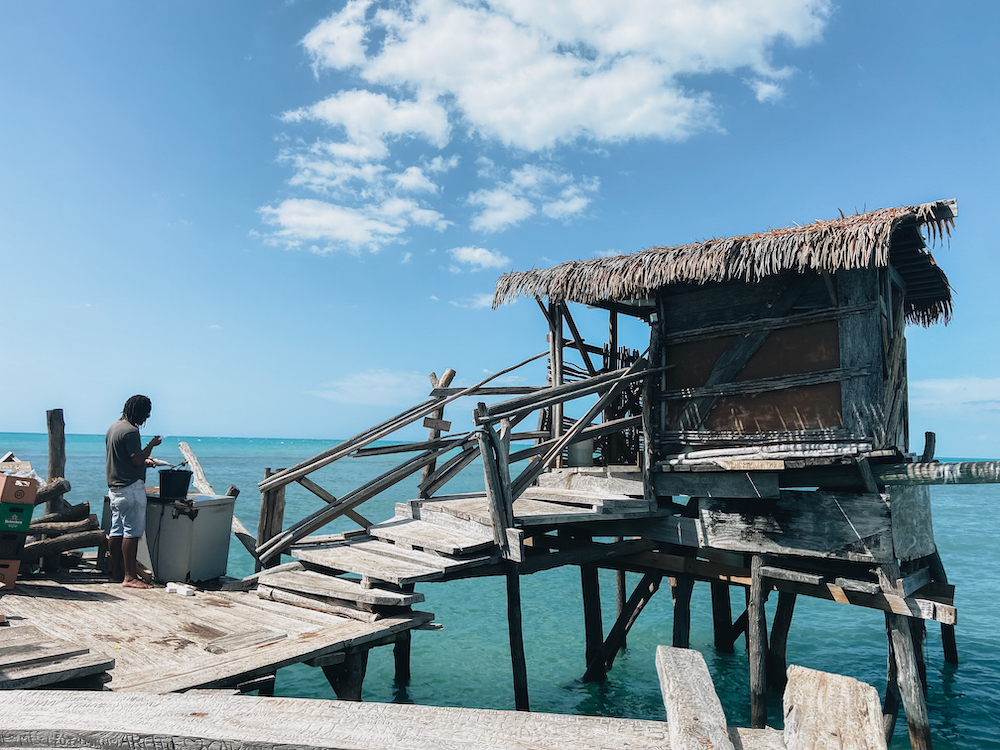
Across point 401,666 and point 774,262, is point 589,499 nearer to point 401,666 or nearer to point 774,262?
point 774,262

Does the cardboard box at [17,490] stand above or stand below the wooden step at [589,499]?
above

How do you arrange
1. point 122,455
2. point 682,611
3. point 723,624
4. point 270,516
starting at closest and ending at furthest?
point 122,455
point 270,516
point 682,611
point 723,624

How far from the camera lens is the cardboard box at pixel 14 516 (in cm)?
670

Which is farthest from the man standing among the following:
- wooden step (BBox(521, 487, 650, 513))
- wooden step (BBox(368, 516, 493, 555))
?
wooden step (BBox(521, 487, 650, 513))

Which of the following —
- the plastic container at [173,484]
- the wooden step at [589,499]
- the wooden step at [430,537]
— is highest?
the plastic container at [173,484]

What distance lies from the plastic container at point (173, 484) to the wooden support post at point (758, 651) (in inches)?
268

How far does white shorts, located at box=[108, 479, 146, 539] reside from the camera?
7.42 meters

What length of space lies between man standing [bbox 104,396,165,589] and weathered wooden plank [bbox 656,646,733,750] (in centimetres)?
634

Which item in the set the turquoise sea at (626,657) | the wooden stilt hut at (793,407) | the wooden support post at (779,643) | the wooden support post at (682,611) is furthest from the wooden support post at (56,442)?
the wooden support post at (779,643)

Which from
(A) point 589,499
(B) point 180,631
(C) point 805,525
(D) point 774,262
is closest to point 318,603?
(B) point 180,631

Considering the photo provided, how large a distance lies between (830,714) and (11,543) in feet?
25.1

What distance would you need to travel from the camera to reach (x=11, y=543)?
6.91 meters

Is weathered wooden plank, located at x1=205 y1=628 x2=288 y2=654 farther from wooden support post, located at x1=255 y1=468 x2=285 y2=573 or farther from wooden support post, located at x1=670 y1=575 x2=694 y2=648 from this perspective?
wooden support post, located at x1=670 y1=575 x2=694 y2=648

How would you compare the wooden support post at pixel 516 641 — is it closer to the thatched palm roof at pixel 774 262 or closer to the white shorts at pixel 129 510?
the thatched palm roof at pixel 774 262
